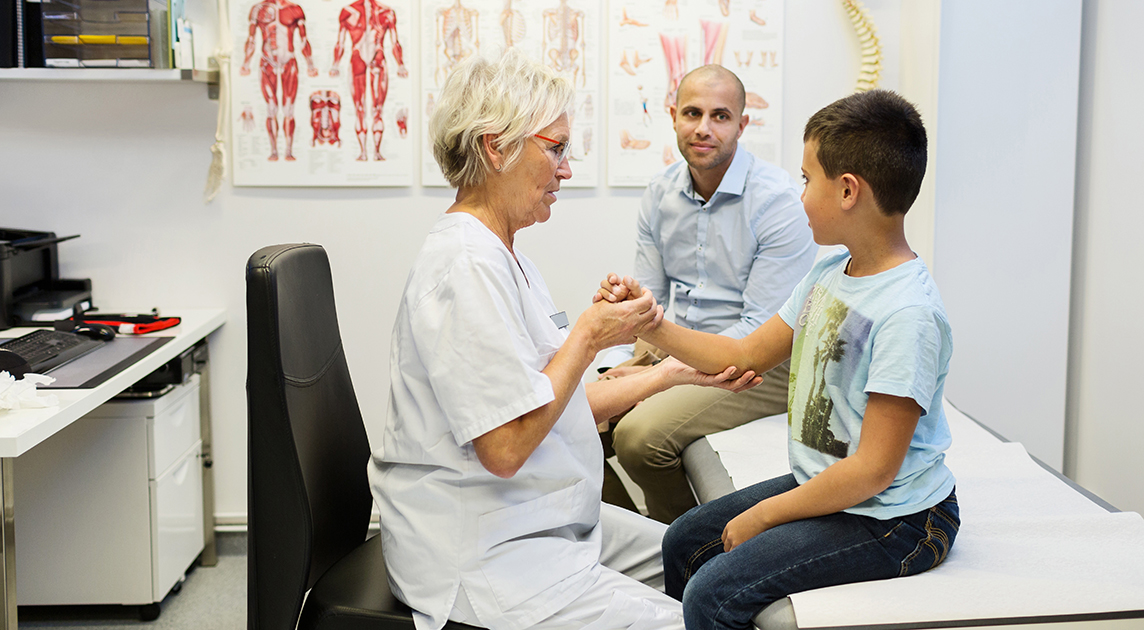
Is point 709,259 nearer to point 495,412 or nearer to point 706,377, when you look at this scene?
point 706,377

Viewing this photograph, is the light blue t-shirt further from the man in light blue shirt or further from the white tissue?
the white tissue

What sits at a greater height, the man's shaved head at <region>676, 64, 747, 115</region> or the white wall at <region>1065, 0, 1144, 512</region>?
the man's shaved head at <region>676, 64, 747, 115</region>

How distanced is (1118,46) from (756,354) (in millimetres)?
1935

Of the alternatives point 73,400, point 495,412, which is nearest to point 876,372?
point 495,412

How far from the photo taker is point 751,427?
233 centimetres

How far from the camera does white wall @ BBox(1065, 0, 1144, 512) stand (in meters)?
2.68

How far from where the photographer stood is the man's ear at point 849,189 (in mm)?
1398

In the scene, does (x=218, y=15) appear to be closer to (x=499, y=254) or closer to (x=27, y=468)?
(x=27, y=468)

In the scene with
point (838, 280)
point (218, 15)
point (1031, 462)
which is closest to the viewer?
point (838, 280)

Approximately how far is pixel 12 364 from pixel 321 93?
1.41 metres

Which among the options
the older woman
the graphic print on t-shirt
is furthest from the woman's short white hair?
the graphic print on t-shirt

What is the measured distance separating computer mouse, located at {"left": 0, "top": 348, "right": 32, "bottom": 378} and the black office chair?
0.92 meters

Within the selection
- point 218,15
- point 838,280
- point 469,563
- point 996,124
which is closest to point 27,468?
point 218,15

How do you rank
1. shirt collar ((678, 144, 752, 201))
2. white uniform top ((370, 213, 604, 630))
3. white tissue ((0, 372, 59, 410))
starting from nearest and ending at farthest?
white uniform top ((370, 213, 604, 630)) → white tissue ((0, 372, 59, 410)) → shirt collar ((678, 144, 752, 201))
